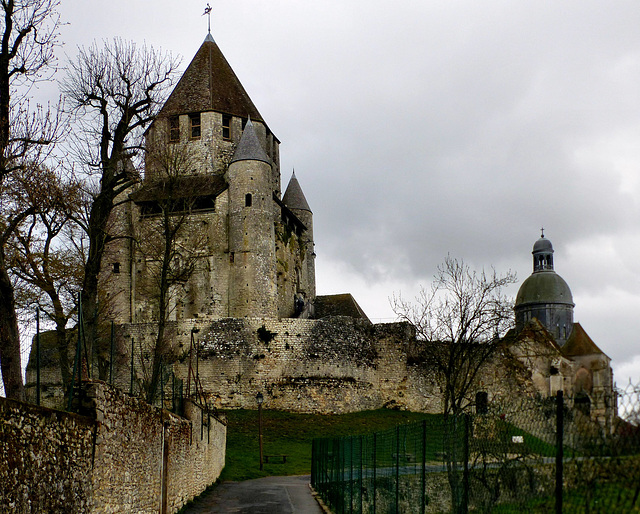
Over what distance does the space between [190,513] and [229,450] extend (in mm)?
15825

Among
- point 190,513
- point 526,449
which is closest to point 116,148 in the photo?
point 190,513

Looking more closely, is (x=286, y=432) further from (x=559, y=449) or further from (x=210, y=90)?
(x=559, y=449)

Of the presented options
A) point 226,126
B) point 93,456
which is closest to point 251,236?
point 226,126

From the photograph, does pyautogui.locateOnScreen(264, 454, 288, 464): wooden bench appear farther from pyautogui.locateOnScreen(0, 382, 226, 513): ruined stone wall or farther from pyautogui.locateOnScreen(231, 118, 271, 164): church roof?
pyautogui.locateOnScreen(231, 118, 271, 164): church roof

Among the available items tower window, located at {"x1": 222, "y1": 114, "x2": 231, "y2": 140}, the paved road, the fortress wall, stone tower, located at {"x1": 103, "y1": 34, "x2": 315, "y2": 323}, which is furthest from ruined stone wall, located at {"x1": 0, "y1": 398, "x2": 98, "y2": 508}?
tower window, located at {"x1": 222, "y1": 114, "x2": 231, "y2": 140}

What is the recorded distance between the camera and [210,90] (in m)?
51.2

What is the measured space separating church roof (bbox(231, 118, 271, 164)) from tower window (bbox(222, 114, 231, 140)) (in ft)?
11.5

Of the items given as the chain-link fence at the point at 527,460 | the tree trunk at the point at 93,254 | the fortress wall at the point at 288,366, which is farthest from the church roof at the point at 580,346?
the chain-link fence at the point at 527,460

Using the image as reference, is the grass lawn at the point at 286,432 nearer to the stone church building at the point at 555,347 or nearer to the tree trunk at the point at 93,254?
the stone church building at the point at 555,347

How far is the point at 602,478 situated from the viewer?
13.0ft

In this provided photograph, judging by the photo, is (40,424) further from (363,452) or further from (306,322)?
(306,322)

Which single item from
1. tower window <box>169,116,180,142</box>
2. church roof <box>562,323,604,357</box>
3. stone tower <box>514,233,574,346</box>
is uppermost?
tower window <box>169,116,180,142</box>

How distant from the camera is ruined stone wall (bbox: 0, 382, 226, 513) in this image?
572cm

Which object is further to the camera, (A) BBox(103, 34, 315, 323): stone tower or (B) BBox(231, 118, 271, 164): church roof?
(B) BBox(231, 118, 271, 164): church roof
